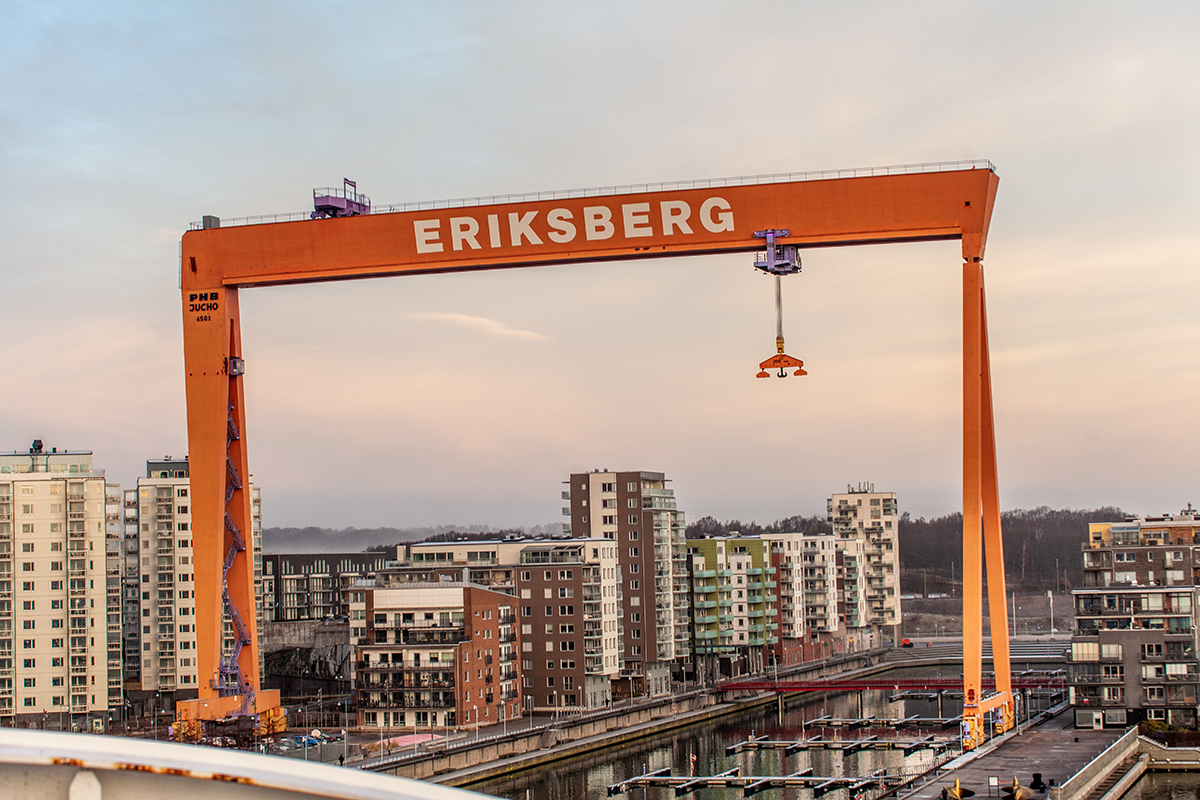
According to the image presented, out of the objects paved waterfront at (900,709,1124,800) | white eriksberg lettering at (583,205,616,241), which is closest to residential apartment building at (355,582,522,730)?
paved waterfront at (900,709,1124,800)

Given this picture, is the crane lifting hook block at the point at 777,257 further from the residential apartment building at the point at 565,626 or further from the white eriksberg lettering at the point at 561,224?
the residential apartment building at the point at 565,626

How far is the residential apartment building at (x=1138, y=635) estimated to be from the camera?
27.5 metres

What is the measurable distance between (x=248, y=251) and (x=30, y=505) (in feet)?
52.3

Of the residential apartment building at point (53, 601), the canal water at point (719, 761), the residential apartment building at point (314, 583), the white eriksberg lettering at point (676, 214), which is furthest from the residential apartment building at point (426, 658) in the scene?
the residential apartment building at point (314, 583)

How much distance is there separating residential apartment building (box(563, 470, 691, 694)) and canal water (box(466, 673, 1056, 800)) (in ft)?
10.6

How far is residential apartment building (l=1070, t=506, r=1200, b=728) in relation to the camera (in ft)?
90.1

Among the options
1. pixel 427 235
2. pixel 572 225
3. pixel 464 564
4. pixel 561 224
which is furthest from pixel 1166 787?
pixel 464 564

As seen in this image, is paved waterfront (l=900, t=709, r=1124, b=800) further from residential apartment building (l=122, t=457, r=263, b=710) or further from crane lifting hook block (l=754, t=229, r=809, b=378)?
residential apartment building (l=122, t=457, r=263, b=710)

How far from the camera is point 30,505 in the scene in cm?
3278

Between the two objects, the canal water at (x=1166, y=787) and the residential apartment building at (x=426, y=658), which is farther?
the residential apartment building at (x=426, y=658)

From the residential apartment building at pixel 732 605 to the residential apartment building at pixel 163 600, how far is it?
49.2 ft

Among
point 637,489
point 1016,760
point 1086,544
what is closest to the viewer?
point 1016,760

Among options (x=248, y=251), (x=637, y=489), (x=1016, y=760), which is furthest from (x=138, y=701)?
(x=1016, y=760)

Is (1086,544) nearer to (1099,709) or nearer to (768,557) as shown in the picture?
(1099,709)
